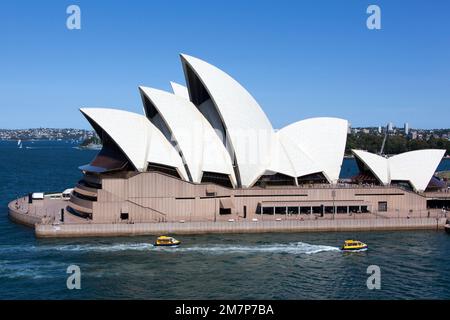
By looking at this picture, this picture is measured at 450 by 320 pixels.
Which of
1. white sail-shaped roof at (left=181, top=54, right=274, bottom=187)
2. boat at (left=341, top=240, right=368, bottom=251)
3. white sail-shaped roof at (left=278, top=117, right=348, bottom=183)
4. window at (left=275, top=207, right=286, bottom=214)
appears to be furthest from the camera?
white sail-shaped roof at (left=278, top=117, right=348, bottom=183)

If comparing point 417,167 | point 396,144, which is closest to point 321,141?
point 417,167

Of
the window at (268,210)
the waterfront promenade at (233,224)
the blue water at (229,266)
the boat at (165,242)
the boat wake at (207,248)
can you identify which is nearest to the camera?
the blue water at (229,266)

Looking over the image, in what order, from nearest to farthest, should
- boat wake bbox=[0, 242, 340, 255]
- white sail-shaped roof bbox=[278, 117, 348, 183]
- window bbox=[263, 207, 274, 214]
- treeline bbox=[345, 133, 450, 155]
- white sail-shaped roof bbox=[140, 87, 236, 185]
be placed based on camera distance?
1. boat wake bbox=[0, 242, 340, 255]
2. white sail-shaped roof bbox=[140, 87, 236, 185]
3. window bbox=[263, 207, 274, 214]
4. white sail-shaped roof bbox=[278, 117, 348, 183]
5. treeline bbox=[345, 133, 450, 155]

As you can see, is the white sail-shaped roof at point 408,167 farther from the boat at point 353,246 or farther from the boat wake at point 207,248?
the boat wake at point 207,248

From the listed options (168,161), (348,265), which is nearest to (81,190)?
(168,161)

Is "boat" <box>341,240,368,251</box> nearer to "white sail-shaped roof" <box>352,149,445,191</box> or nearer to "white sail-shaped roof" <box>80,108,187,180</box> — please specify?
"white sail-shaped roof" <box>80,108,187,180</box>

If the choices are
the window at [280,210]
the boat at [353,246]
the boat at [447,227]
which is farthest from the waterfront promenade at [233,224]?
the boat at [353,246]

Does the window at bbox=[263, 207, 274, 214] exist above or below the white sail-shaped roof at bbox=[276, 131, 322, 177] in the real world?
below

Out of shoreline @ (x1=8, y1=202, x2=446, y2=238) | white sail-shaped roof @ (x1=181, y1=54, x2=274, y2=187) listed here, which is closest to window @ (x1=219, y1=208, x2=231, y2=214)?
white sail-shaped roof @ (x1=181, y1=54, x2=274, y2=187)

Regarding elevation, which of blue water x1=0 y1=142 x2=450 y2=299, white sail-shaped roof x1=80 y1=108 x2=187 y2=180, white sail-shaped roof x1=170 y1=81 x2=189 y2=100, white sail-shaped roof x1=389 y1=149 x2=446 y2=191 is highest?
white sail-shaped roof x1=170 y1=81 x2=189 y2=100

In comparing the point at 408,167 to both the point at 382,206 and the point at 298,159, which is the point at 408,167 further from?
the point at 298,159
